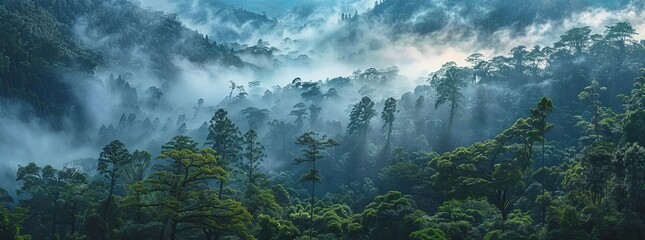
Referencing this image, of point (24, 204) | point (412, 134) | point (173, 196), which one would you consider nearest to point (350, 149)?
point (412, 134)

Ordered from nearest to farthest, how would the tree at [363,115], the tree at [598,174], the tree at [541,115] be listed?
the tree at [598,174] < the tree at [541,115] < the tree at [363,115]

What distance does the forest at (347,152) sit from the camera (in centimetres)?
4544

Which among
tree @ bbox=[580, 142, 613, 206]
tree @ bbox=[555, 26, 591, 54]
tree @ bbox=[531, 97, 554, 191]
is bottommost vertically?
tree @ bbox=[580, 142, 613, 206]

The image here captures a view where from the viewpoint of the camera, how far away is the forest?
45.4 m

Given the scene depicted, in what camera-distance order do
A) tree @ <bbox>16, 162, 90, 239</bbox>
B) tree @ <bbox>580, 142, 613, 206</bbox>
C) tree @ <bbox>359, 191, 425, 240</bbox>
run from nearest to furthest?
1. tree @ <bbox>580, 142, 613, 206</bbox>
2. tree @ <bbox>359, 191, 425, 240</bbox>
3. tree @ <bbox>16, 162, 90, 239</bbox>

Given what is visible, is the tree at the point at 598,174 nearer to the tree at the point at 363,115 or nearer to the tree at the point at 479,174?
the tree at the point at 479,174

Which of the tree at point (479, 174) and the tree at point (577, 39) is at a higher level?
the tree at point (577, 39)

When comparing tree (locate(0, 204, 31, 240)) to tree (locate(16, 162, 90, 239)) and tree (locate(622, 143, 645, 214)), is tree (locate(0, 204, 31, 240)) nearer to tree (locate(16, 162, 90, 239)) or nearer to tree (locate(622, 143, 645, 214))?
tree (locate(16, 162, 90, 239))

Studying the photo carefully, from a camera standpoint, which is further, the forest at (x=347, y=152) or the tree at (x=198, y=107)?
the tree at (x=198, y=107)

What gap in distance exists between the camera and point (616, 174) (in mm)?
43938

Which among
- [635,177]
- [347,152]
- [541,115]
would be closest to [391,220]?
[541,115]

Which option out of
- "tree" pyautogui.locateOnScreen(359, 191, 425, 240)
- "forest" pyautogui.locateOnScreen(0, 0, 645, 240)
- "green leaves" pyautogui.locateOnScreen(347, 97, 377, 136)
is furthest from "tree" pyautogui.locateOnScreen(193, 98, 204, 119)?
"tree" pyautogui.locateOnScreen(359, 191, 425, 240)

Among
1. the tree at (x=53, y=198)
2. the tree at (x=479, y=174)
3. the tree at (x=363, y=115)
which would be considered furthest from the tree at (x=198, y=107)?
the tree at (x=479, y=174)

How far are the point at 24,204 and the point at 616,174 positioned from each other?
72.8 m
